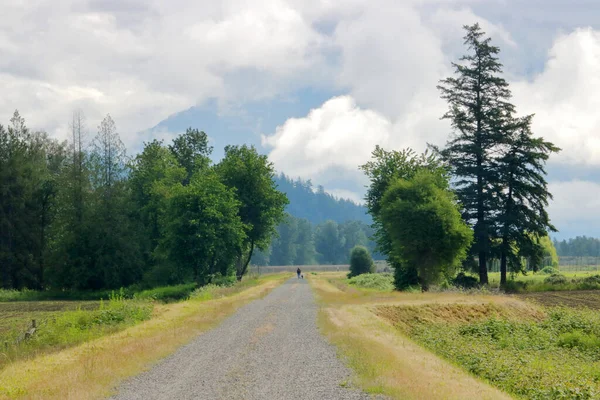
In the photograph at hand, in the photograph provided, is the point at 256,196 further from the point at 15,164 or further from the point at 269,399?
the point at 269,399

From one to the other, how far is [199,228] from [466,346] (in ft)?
133

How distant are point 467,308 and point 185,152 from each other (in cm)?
7011

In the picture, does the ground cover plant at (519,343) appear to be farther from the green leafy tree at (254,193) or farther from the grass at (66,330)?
the green leafy tree at (254,193)

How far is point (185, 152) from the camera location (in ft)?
Result: 320

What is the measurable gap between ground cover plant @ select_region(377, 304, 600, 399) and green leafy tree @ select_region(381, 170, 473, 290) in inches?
353

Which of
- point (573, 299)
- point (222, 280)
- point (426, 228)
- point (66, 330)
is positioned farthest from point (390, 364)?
point (222, 280)

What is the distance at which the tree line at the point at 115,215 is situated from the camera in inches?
2501

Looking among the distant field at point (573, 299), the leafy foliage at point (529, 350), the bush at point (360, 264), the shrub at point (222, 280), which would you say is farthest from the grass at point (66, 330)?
the bush at point (360, 264)

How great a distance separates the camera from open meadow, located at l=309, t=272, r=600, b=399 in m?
15.7

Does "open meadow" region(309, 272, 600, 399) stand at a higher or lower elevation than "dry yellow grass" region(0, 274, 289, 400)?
lower

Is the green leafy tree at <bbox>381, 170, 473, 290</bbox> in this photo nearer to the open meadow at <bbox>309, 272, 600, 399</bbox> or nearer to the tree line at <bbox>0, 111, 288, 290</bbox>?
→ the open meadow at <bbox>309, 272, 600, 399</bbox>

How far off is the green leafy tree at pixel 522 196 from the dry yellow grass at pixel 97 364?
41.8 meters

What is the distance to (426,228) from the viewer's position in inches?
1895

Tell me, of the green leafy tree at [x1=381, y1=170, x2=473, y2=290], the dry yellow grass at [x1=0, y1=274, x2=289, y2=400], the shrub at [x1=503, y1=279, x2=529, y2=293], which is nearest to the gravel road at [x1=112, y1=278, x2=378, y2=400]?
the dry yellow grass at [x1=0, y1=274, x2=289, y2=400]
